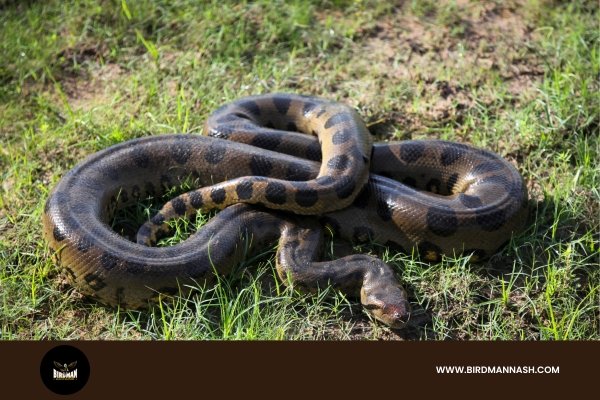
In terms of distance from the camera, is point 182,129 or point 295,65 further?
point 295,65

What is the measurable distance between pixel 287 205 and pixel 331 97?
9.75 ft

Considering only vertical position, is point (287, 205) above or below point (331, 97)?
above

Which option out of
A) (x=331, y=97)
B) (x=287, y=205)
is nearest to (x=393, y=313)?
(x=287, y=205)

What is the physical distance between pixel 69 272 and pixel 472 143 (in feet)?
16.8

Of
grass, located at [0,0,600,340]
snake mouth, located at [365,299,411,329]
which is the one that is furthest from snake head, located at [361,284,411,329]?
grass, located at [0,0,600,340]

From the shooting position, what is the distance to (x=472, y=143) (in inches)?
391

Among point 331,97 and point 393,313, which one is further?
point 331,97

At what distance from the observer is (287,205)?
323 inches

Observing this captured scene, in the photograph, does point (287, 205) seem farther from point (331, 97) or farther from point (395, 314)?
point (331, 97)

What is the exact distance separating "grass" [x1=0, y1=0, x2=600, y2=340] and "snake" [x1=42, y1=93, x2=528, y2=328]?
0.21m

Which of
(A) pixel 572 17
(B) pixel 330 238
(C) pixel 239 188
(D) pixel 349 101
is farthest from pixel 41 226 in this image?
(A) pixel 572 17

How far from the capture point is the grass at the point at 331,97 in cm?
766

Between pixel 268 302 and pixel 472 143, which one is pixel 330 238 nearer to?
pixel 268 302

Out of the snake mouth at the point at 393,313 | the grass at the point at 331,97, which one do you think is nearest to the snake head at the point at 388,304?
the snake mouth at the point at 393,313
